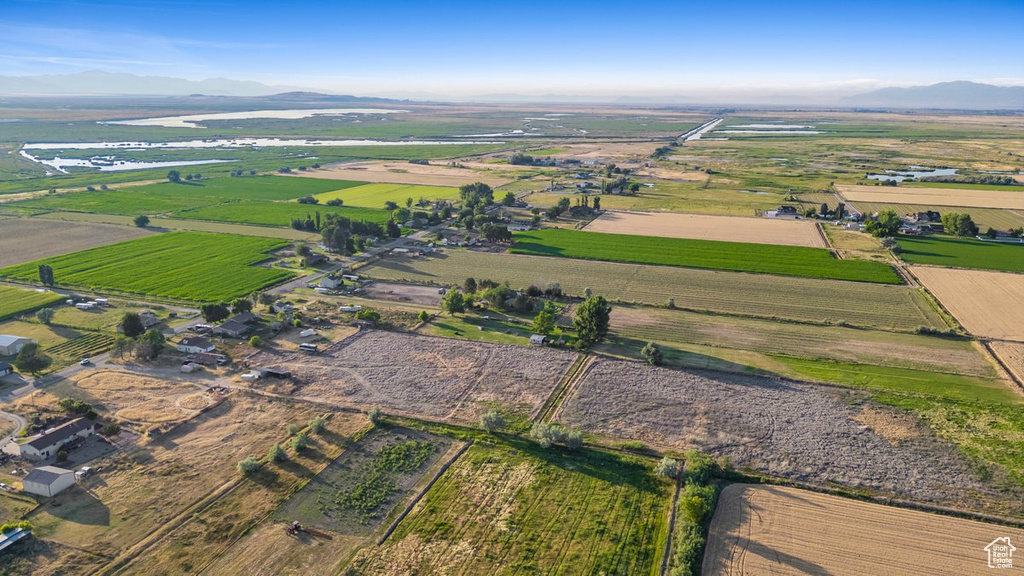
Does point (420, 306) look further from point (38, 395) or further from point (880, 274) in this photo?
point (880, 274)

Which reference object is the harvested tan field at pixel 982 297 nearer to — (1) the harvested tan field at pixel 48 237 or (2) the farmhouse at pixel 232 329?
(2) the farmhouse at pixel 232 329

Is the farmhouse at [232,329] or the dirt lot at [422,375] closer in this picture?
the dirt lot at [422,375]

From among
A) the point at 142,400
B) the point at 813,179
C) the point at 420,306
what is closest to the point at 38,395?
the point at 142,400

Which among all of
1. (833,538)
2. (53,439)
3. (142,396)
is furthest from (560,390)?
(53,439)

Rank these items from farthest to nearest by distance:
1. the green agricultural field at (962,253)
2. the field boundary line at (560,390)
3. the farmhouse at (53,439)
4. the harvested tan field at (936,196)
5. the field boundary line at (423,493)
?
the harvested tan field at (936,196)
the green agricultural field at (962,253)
the field boundary line at (560,390)
the farmhouse at (53,439)
the field boundary line at (423,493)

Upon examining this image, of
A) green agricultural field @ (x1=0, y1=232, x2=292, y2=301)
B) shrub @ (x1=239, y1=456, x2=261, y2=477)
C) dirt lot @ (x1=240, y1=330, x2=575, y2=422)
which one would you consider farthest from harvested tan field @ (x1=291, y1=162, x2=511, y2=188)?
shrub @ (x1=239, y1=456, x2=261, y2=477)

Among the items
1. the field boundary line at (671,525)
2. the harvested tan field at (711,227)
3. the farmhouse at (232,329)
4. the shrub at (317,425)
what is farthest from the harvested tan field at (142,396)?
the harvested tan field at (711,227)
